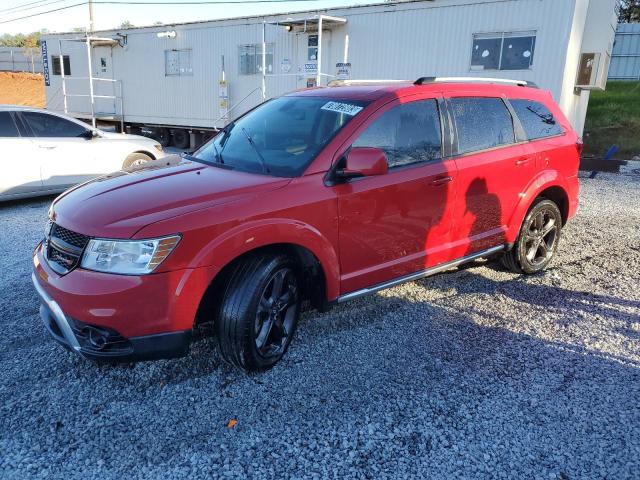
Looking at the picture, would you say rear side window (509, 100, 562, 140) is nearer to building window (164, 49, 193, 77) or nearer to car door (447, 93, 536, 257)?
car door (447, 93, 536, 257)

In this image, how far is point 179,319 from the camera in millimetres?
2797

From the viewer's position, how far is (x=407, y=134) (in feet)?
12.4

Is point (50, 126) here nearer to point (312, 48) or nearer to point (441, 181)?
point (441, 181)

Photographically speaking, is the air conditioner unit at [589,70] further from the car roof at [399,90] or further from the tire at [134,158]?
the tire at [134,158]

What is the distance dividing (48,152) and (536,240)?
21.7 feet

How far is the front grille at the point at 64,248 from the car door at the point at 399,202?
5.09 ft

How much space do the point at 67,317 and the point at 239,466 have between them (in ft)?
4.04

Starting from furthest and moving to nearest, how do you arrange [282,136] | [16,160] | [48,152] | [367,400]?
[48,152], [16,160], [282,136], [367,400]

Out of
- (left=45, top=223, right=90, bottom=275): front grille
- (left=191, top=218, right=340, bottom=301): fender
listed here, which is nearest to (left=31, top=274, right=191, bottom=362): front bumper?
(left=45, top=223, right=90, bottom=275): front grille

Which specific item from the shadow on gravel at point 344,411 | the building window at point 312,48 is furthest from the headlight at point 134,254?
the building window at point 312,48

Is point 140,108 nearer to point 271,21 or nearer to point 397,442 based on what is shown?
point 271,21

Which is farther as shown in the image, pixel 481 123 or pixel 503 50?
pixel 503 50

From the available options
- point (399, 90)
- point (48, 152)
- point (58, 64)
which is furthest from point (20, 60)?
point (399, 90)

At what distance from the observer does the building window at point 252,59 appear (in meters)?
14.2
